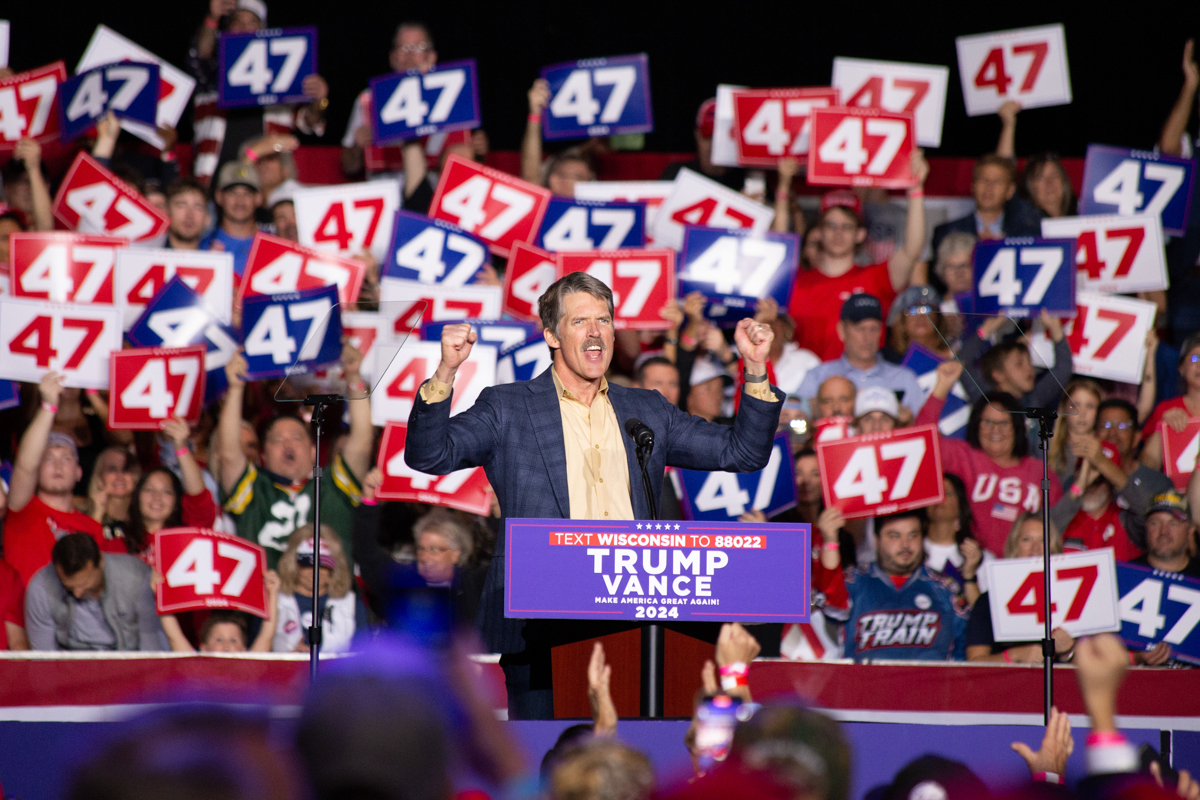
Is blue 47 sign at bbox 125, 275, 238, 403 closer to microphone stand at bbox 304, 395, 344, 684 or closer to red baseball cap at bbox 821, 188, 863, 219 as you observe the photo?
microphone stand at bbox 304, 395, 344, 684

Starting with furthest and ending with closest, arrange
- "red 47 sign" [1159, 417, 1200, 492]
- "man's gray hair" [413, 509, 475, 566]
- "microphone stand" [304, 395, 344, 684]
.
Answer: "red 47 sign" [1159, 417, 1200, 492], "man's gray hair" [413, 509, 475, 566], "microphone stand" [304, 395, 344, 684]

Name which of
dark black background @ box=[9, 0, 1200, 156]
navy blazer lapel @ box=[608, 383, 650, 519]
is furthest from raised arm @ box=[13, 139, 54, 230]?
navy blazer lapel @ box=[608, 383, 650, 519]

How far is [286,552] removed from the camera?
5199 mm

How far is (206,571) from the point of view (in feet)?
16.1

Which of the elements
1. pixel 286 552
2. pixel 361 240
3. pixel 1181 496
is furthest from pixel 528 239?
pixel 1181 496

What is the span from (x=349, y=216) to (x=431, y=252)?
464 millimetres

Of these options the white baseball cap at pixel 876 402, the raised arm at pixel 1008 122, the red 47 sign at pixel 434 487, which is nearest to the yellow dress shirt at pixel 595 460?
the red 47 sign at pixel 434 487

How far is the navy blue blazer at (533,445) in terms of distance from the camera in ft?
10.5

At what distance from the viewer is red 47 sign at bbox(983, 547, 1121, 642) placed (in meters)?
4.65

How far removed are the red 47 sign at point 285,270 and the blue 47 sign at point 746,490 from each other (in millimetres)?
1695

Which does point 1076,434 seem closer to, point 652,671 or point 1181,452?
point 1181,452

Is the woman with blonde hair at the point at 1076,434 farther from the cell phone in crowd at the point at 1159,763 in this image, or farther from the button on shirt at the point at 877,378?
the cell phone in crowd at the point at 1159,763

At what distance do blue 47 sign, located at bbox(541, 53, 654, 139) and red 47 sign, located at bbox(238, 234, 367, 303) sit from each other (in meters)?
1.60

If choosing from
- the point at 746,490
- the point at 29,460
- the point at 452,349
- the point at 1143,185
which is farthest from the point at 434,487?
the point at 1143,185
